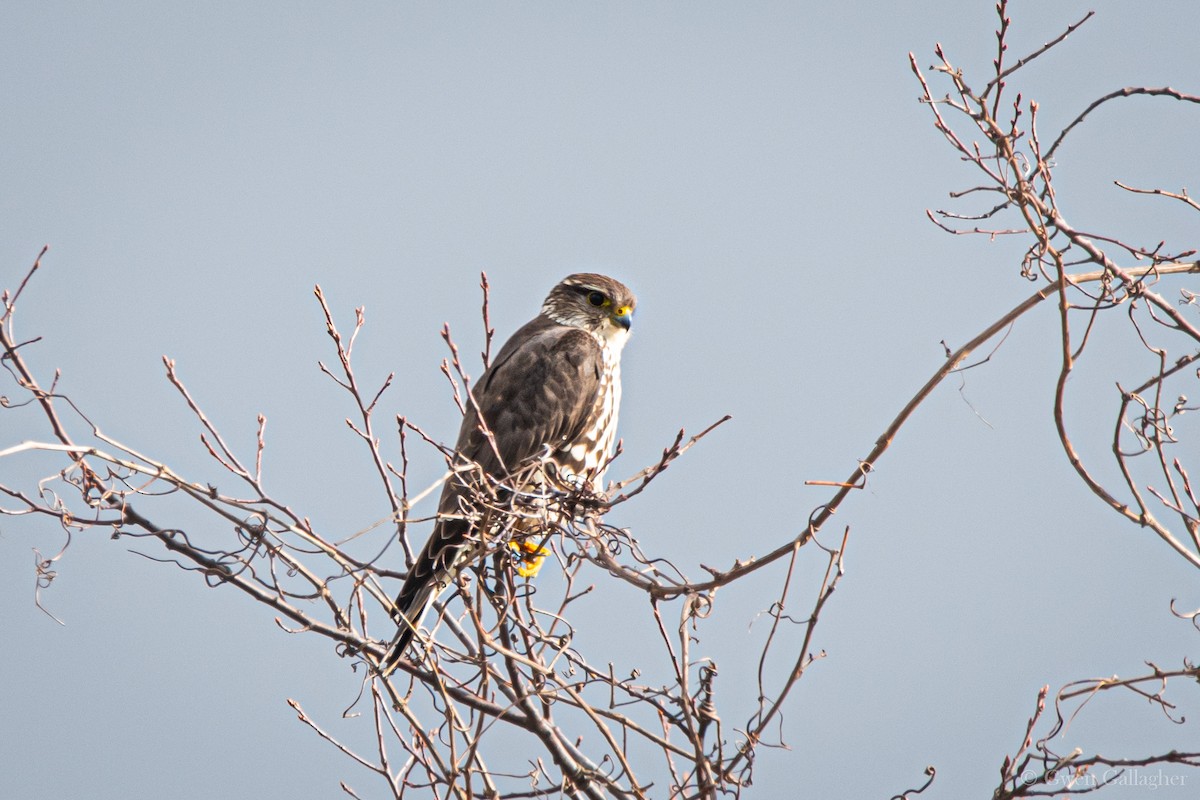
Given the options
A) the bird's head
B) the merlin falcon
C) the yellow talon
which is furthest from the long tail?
the bird's head

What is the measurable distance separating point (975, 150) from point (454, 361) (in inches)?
56.8

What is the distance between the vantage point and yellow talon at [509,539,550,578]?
4.20m

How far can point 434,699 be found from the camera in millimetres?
3729

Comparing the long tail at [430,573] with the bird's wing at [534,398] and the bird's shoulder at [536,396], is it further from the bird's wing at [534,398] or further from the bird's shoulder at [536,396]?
the bird's shoulder at [536,396]

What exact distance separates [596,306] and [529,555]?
2010mm

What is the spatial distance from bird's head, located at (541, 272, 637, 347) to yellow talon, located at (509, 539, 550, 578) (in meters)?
1.62

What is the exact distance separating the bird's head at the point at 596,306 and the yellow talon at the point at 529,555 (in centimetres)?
162

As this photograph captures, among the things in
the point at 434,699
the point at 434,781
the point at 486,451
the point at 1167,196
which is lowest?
the point at 434,781

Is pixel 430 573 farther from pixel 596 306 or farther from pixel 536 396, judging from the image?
pixel 596 306

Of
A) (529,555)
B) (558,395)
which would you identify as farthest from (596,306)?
(529,555)

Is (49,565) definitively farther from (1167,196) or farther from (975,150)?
(1167,196)

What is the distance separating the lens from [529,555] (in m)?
4.21

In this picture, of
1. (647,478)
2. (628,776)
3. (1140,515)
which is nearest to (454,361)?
(647,478)

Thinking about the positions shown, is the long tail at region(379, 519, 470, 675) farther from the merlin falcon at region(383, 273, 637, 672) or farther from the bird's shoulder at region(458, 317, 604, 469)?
the bird's shoulder at region(458, 317, 604, 469)
